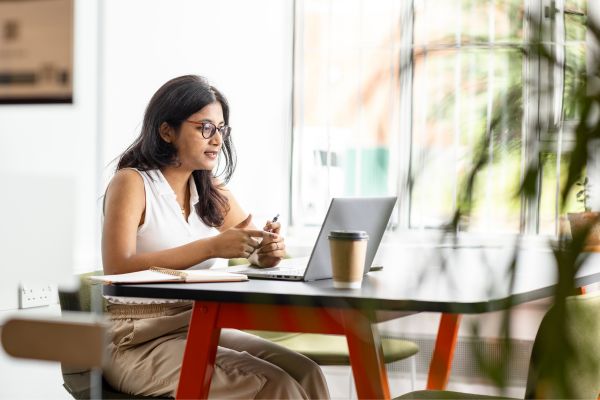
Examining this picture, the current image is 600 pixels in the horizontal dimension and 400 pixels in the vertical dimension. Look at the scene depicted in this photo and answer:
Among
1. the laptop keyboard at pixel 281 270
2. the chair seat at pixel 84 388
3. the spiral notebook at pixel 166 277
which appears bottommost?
the chair seat at pixel 84 388

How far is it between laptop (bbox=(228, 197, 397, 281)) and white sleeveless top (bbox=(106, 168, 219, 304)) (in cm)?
34

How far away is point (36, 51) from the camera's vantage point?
53.6 inches

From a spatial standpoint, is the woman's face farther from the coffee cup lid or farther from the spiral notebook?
the coffee cup lid

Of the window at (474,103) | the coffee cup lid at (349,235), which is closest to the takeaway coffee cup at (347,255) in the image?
the coffee cup lid at (349,235)

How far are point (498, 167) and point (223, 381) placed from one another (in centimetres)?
183

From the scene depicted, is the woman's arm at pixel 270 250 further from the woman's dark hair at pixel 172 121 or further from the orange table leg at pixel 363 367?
the orange table leg at pixel 363 367

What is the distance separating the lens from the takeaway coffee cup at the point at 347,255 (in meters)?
1.83

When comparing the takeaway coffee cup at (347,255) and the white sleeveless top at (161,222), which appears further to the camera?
the white sleeveless top at (161,222)

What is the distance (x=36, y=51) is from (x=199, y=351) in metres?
0.86

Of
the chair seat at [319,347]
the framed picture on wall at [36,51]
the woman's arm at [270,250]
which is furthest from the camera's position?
the chair seat at [319,347]

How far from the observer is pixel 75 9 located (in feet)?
4.91

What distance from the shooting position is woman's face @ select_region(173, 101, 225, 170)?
2.50 metres

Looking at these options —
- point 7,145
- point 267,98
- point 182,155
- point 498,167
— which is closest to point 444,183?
point 498,167

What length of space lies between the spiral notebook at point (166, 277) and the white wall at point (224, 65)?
1085 millimetres
